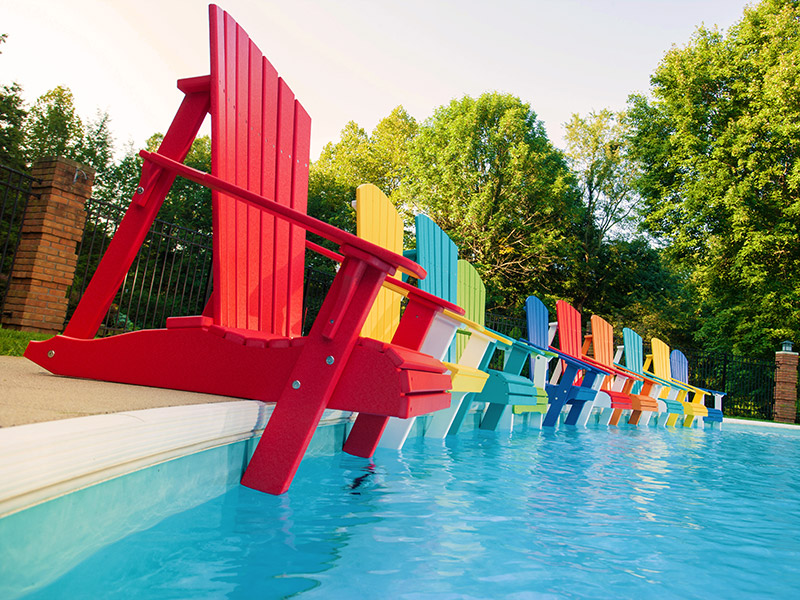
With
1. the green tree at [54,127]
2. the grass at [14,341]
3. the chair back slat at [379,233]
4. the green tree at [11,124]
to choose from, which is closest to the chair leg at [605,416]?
the chair back slat at [379,233]

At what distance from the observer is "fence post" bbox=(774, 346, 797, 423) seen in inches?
559

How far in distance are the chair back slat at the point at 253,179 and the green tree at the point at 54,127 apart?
31466mm

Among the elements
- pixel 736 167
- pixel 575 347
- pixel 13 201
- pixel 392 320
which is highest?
pixel 736 167

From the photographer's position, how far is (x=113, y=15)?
82.0ft

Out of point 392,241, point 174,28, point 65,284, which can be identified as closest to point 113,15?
point 174,28

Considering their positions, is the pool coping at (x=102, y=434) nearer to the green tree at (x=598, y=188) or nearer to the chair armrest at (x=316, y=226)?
the chair armrest at (x=316, y=226)

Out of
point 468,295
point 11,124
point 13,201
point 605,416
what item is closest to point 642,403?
point 605,416

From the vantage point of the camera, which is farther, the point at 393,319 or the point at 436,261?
the point at 436,261

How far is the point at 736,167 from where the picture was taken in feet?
53.1

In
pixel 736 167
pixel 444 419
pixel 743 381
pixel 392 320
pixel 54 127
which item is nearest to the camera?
pixel 392 320

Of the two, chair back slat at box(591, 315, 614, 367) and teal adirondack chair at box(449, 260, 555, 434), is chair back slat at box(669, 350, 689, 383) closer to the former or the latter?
chair back slat at box(591, 315, 614, 367)

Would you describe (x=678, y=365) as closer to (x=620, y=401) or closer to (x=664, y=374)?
(x=664, y=374)

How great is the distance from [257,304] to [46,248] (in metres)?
4.65

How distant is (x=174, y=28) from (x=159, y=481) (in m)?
18.8
